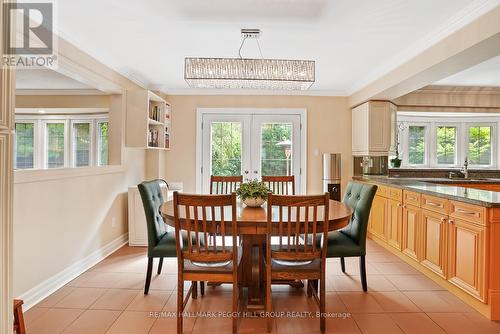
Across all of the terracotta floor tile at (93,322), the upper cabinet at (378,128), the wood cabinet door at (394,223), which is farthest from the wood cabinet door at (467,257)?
the terracotta floor tile at (93,322)

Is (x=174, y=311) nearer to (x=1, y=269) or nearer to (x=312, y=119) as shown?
(x=1, y=269)

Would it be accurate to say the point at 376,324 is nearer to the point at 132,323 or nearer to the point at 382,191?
the point at 132,323

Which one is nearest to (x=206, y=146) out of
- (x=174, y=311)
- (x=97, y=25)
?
(x=97, y=25)

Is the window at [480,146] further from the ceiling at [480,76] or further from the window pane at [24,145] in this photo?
the window pane at [24,145]

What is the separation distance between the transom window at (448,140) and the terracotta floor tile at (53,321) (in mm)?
5502

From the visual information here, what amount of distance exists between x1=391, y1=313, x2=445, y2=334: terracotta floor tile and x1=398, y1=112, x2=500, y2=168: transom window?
390 centimetres

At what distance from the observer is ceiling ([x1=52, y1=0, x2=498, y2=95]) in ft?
7.91

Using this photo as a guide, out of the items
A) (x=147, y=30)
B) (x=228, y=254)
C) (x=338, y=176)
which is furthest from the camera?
(x=338, y=176)

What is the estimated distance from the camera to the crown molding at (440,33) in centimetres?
228

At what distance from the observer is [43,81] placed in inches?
182

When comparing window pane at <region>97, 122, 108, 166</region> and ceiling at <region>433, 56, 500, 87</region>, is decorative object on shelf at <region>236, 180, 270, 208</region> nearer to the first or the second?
ceiling at <region>433, 56, 500, 87</region>

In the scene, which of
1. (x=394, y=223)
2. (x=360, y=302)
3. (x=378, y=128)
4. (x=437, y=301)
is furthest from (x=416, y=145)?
(x=360, y=302)

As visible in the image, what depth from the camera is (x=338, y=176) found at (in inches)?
197

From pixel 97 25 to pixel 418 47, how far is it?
3.01m
